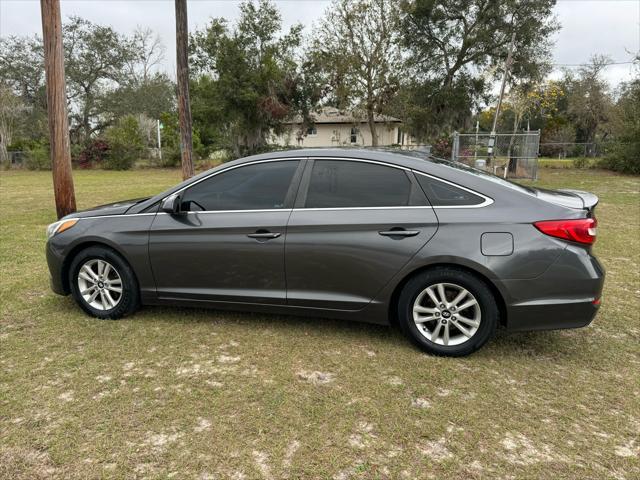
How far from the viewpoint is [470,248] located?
3207mm

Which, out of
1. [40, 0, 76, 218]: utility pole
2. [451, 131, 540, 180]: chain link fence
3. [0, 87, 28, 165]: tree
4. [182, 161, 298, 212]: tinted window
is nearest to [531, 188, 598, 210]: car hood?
[182, 161, 298, 212]: tinted window

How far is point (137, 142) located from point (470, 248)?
32.4m

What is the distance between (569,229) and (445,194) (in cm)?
85

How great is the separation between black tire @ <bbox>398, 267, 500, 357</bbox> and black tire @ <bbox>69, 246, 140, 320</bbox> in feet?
7.49

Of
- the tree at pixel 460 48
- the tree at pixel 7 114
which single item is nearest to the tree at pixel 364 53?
the tree at pixel 460 48

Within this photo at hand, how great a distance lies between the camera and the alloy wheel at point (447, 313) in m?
3.29

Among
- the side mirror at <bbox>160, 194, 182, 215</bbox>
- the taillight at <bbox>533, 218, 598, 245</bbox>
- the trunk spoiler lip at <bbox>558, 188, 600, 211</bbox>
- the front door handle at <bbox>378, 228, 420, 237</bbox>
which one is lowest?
the front door handle at <bbox>378, 228, 420, 237</bbox>

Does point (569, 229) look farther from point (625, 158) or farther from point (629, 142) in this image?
point (629, 142)

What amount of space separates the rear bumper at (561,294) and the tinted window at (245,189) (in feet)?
6.02

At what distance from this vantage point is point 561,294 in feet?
10.4

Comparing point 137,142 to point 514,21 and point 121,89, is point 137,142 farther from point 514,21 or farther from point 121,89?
point 514,21

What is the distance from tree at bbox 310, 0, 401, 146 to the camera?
24953 mm

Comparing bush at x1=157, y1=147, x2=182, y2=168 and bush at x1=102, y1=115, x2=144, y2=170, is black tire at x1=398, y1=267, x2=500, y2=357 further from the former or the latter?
bush at x1=102, y1=115, x2=144, y2=170

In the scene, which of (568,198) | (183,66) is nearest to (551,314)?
(568,198)
